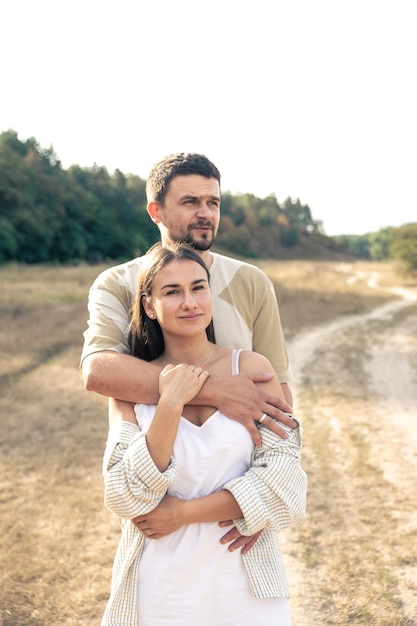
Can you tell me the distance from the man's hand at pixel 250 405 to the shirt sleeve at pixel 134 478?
10.2 inches

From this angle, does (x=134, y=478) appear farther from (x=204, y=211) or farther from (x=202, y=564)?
(x=204, y=211)

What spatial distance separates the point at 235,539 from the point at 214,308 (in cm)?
90

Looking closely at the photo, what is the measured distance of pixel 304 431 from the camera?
7184mm

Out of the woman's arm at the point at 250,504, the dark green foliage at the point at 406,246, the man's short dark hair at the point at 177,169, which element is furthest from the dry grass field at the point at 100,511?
the dark green foliage at the point at 406,246

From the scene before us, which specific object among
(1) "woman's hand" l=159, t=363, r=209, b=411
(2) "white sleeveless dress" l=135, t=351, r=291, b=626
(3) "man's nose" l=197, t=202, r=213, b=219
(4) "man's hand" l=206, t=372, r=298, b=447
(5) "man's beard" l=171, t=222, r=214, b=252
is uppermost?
(3) "man's nose" l=197, t=202, r=213, b=219

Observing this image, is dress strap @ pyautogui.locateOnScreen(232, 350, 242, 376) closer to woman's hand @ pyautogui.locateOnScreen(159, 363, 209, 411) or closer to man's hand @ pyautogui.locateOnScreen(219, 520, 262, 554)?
woman's hand @ pyautogui.locateOnScreen(159, 363, 209, 411)

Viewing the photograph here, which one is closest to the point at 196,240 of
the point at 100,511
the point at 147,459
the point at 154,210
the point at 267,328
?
the point at 154,210

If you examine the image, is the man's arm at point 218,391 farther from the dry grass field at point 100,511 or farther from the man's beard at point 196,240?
the dry grass field at point 100,511

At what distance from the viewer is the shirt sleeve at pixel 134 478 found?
191 centimetres

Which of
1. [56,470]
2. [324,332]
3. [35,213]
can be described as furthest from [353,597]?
[35,213]

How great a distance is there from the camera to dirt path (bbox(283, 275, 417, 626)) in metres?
3.88

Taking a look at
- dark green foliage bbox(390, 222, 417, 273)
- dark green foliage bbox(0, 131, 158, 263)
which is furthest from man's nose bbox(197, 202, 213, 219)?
dark green foliage bbox(0, 131, 158, 263)

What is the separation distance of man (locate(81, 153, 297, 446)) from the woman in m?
0.08

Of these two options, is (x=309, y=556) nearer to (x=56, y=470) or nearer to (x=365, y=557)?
(x=365, y=557)
